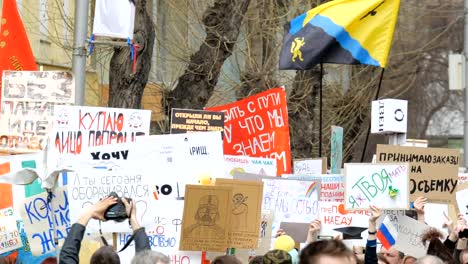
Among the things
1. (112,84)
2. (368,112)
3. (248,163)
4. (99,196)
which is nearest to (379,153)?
(248,163)

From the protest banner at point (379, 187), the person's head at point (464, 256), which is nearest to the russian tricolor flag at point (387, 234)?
the protest banner at point (379, 187)

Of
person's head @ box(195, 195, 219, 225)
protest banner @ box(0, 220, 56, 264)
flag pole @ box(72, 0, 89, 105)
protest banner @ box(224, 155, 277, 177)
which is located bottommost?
protest banner @ box(0, 220, 56, 264)

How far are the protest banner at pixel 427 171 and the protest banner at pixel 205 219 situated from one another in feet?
7.11

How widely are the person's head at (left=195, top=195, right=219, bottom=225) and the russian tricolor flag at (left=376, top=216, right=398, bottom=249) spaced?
1802 mm

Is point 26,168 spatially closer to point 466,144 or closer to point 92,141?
point 92,141

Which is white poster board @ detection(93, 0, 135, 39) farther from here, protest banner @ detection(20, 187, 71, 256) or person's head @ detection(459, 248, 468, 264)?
person's head @ detection(459, 248, 468, 264)

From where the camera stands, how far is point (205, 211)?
342 inches

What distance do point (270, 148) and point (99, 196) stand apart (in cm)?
450

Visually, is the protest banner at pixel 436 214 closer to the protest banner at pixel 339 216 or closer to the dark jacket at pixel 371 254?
the protest banner at pixel 339 216

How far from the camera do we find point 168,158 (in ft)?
30.6

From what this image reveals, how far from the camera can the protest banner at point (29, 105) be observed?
33.2ft

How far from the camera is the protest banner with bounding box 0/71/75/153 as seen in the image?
33.2ft

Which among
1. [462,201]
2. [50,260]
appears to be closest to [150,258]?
[50,260]

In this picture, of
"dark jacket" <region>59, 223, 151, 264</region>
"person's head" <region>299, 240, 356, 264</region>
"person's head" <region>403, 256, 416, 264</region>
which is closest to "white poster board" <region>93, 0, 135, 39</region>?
"person's head" <region>403, 256, 416, 264</region>
